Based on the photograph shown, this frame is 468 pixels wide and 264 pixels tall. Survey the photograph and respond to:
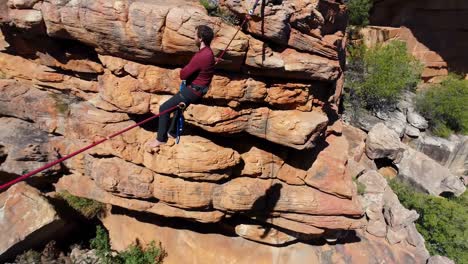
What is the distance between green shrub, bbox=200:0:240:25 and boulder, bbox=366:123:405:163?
12245mm

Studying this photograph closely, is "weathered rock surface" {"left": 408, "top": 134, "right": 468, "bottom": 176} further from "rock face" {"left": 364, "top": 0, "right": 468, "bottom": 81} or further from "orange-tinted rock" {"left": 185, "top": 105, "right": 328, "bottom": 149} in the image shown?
"orange-tinted rock" {"left": 185, "top": 105, "right": 328, "bottom": 149}

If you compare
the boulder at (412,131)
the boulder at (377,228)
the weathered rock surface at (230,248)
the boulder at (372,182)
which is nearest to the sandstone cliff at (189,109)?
the weathered rock surface at (230,248)

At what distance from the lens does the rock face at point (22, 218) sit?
404 inches

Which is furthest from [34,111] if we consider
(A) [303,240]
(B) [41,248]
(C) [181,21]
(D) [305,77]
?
(A) [303,240]

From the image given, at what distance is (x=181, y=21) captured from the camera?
687cm

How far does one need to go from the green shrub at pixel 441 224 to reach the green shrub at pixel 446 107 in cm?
561

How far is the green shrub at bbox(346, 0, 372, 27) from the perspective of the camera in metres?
21.3

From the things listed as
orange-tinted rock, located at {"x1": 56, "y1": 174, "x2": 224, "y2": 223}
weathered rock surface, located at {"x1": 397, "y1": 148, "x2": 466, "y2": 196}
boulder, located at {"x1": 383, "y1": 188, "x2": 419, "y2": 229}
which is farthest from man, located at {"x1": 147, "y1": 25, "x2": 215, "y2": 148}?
weathered rock surface, located at {"x1": 397, "y1": 148, "x2": 466, "y2": 196}

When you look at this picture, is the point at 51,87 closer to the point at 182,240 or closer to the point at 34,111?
the point at 34,111

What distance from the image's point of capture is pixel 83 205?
11438 mm

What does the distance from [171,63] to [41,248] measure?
8.55 m

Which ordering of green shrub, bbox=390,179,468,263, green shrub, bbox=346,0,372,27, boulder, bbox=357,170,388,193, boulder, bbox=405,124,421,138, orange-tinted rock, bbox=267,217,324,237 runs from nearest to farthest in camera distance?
orange-tinted rock, bbox=267,217,324,237
boulder, bbox=357,170,388,193
green shrub, bbox=390,179,468,263
boulder, bbox=405,124,421,138
green shrub, bbox=346,0,372,27

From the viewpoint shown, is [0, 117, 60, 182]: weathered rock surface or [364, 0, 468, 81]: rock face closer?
[0, 117, 60, 182]: weathered rock surface

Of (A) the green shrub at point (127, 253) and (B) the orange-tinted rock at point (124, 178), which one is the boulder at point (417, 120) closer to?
(A) the green shrub at point (127, 253)
